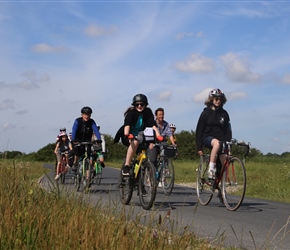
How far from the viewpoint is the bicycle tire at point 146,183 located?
30.7ft

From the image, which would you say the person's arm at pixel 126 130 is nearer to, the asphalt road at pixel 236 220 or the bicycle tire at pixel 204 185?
the asphalt road at pixel 236 220

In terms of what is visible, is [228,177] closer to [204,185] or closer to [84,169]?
[204,185]

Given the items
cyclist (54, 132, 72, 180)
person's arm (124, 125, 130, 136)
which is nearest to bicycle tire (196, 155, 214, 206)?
person's arm (124, 125, 130, 136)

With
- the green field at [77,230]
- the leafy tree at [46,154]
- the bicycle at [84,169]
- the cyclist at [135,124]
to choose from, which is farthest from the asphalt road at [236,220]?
the leafy tree at [46,154]

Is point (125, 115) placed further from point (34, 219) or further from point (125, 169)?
point (34, 219)

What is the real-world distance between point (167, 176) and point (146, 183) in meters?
3.44

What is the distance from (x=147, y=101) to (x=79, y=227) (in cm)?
570

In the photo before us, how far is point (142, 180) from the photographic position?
9.82m

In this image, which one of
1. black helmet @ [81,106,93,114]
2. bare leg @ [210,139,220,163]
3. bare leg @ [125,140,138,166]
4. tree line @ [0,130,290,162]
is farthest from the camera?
tree line @ [0,130,290,162]

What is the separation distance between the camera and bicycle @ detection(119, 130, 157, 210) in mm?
9414

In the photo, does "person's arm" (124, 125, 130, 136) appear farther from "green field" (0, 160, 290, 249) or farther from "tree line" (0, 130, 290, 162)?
"tree line" (0, 130, 290, 162)

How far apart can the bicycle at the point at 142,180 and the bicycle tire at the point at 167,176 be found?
8.39 ft

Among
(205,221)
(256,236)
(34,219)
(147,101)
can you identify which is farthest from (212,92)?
(34,219)

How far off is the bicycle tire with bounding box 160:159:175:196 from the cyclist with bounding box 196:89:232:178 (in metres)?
2.56
